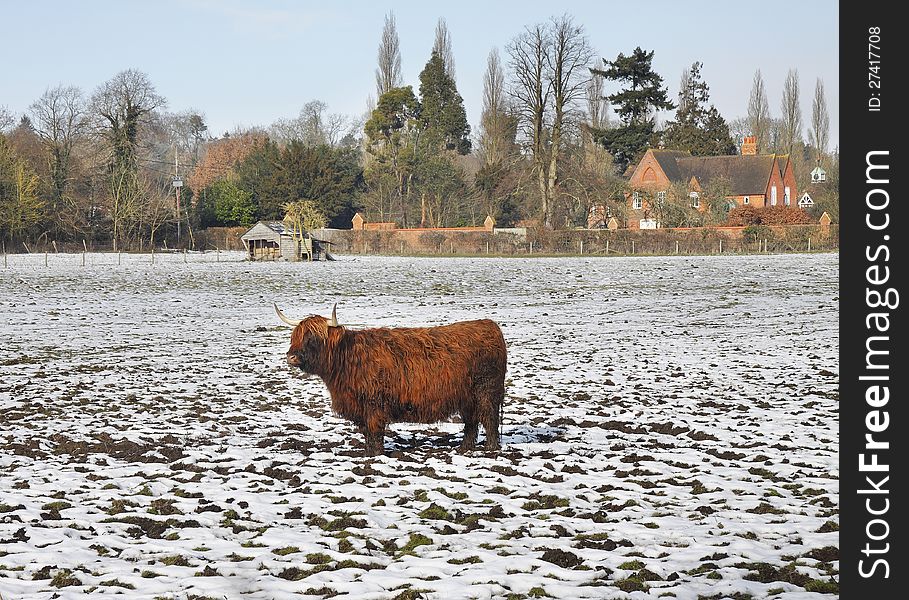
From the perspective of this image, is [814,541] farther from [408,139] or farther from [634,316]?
[408,139]

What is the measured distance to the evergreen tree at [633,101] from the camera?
95.2 m

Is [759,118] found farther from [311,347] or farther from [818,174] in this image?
[311,347]

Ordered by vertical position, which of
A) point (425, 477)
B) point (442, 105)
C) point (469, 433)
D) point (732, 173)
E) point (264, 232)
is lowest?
point (425, 477)

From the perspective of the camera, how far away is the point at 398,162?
290 ft

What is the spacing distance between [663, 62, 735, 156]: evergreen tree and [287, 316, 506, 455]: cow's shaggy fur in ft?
306

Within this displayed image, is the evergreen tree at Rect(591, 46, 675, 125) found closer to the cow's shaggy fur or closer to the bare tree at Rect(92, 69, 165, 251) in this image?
the bare tree at Rect(92, 69, 165, 251)

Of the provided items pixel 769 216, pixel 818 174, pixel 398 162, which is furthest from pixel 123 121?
pixel 818 174

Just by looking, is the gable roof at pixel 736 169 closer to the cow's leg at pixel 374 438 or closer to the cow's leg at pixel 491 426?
the cow's leg at pixel 491 426

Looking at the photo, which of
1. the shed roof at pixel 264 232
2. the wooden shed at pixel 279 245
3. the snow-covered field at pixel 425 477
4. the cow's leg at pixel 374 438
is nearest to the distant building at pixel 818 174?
the wooden shed at pixel 279 245

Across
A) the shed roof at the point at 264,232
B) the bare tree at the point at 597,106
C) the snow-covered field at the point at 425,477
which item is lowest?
the snow-covered field at the point at 425,477

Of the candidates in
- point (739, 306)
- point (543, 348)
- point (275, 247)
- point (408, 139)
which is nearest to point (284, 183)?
point (408, 139)

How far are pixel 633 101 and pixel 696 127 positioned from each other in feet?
34.7

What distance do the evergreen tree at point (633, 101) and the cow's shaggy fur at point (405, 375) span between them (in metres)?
88.0

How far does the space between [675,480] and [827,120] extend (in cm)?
12877
